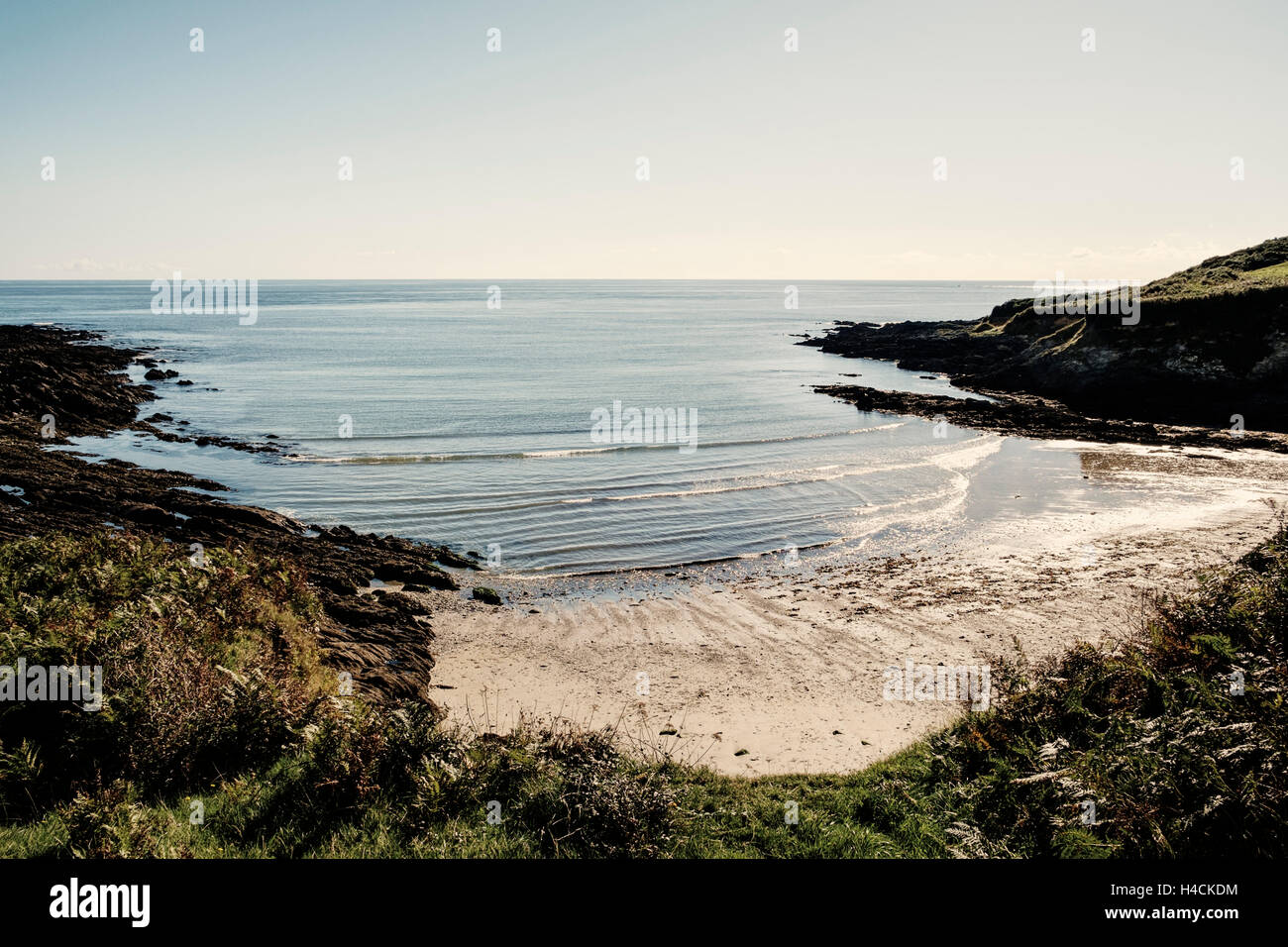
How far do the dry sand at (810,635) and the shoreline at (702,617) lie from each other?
59 millimetres

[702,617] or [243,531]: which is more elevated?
[243,531]

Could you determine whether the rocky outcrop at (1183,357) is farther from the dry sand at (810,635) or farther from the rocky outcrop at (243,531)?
the rocky outcrop at (243,531)

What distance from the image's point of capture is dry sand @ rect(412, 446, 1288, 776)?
13117 millimetres

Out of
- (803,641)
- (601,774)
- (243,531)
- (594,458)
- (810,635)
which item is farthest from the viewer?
(594,458)

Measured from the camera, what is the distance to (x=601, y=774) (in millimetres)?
8406

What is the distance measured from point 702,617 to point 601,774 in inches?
429

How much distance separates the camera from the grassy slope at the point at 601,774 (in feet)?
22.4

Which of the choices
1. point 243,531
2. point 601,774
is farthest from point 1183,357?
point 243,531

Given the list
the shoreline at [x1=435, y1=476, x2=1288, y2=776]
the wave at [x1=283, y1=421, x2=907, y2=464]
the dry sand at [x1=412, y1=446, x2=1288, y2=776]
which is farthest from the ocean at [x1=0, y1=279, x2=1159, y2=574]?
the shoreline at [x1=435, y1=476, x2=1288, y2=776]

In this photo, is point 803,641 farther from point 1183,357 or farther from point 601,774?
point 1183,357

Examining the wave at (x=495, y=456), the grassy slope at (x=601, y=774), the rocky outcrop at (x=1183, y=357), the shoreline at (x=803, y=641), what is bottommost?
the shoreline at (x=803, y=641)

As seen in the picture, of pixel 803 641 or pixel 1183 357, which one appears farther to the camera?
pixel 1183 357

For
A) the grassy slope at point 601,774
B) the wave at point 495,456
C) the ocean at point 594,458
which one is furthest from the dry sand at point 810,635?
the wave at point 495,456

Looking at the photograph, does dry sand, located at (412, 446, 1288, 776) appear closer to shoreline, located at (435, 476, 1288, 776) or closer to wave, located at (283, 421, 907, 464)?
shoreline, located at (435, 476, 1288, 776)
